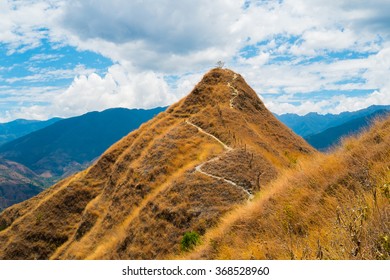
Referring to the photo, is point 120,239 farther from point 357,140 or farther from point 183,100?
point 183,100

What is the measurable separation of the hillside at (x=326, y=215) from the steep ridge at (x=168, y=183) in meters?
7.71

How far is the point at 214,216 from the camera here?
19.2 m

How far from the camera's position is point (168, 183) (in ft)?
80.1

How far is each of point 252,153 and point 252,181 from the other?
348cm

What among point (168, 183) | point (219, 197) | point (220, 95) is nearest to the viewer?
point (219, 197)

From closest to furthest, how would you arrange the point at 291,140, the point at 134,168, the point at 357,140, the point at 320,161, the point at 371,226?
the point at 371,226 → the point at 320,161 → the point at 357,140 → the point at 134,168 → the point at 291,140

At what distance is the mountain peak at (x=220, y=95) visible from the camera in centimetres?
3681

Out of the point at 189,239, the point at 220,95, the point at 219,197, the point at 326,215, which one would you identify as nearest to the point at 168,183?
the point at 219,197

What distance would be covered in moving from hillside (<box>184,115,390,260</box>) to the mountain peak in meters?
24.2

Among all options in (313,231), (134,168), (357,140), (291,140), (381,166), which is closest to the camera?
(313,231)

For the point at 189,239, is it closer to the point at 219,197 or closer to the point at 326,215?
the point at 219,197

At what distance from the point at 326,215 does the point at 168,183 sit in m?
16.6

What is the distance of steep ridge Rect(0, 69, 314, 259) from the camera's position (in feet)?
68.8

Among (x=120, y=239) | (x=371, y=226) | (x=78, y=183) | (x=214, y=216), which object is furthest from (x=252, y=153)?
(x=78, y=183)
